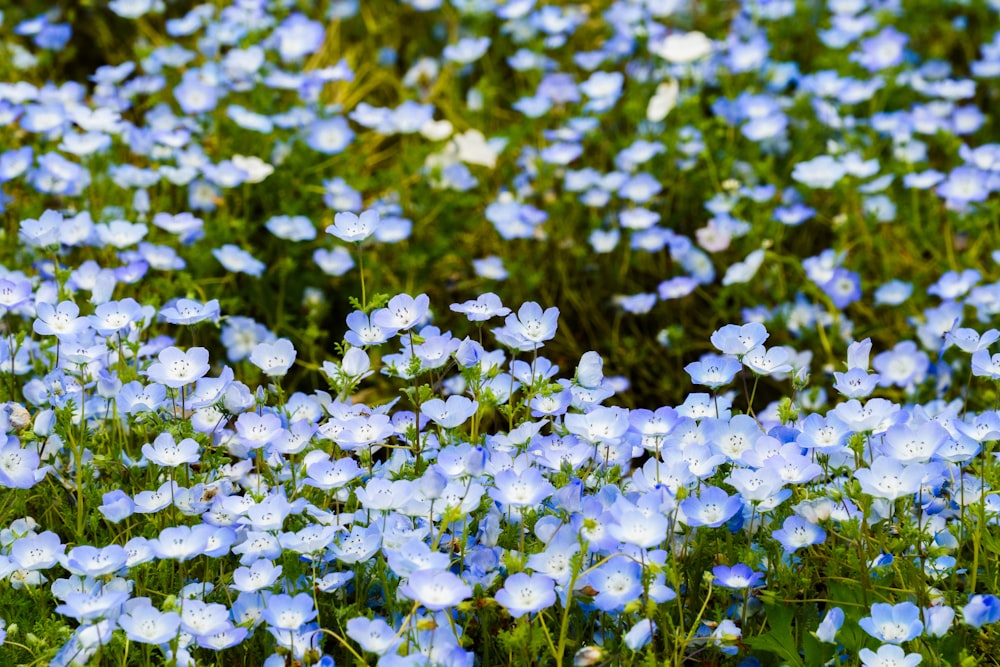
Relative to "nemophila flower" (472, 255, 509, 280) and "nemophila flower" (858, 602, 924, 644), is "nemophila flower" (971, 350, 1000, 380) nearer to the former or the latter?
"nemophila flower" (858, 602, 924, 644)

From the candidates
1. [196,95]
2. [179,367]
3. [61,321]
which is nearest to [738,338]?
[179,367]

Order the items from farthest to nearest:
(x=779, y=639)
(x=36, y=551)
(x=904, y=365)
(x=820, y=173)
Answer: (x=820, y=173), (x=904, y=365), (x=36, y=551), (x=779, y=639)

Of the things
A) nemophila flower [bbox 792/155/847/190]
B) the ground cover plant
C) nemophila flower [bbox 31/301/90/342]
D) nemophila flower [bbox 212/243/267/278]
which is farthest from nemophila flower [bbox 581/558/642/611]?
nemophila flower [bbox 792/155/847/190]

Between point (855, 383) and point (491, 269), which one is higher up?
point (855, 383)

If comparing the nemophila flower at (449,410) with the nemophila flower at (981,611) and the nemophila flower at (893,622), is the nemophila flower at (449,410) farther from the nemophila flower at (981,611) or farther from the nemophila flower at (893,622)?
the nemophila flower at (981,611)

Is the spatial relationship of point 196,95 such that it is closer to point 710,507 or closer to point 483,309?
point 483,309

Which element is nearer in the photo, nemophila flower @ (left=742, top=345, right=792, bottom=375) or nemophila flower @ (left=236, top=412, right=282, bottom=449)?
nemophila flower @ (left=236, top=412, right=282, bottom=449)

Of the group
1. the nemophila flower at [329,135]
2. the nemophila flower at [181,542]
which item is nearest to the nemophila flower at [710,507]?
the nemophila flower at [181,542]
